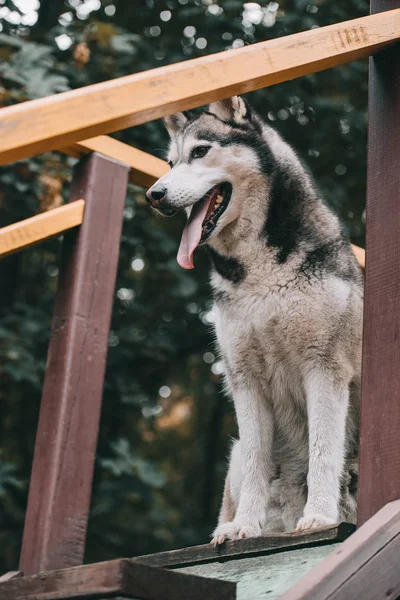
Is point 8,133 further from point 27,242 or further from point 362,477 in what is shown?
point 27,242

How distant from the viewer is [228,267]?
3498mm

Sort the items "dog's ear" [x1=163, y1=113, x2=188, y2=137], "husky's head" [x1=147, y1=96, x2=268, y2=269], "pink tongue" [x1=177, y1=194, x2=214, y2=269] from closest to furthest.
A: "pink tongue" [x1=177, y1=194, x2=214, y2=269], "husky's head" [x1=147, y1=96, x2=268, y2=269], "dog's ear" [x1=163, y1=113, x2=188, y2=137]

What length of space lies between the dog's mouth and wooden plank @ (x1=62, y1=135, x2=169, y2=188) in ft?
1.47

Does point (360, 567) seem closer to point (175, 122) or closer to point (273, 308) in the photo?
point (273, 308)

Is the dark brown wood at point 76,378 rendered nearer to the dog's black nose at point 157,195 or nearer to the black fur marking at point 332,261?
the dog's black nose at point 157,195

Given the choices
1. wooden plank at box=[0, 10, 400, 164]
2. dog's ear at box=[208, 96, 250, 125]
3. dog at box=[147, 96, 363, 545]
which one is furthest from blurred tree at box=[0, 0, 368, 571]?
wooden plank at box=[0, 10, 400, 164]

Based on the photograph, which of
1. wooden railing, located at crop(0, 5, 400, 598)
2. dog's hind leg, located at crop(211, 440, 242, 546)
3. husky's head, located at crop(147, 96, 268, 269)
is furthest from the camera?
dog's hind leg, located at crop(211, 440, 242, 546)

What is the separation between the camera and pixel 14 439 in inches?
306

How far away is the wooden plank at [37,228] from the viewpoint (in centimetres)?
329

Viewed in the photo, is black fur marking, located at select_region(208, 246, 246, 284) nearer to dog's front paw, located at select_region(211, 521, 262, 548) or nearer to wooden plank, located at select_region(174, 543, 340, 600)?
dog's front paw, located at select_region(211, 521, 262, 548)

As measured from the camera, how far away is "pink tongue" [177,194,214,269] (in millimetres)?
3148

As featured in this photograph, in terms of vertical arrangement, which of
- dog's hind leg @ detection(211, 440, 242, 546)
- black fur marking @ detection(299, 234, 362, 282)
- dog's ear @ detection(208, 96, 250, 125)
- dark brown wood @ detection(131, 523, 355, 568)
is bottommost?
dark brown wood @ detection(131, 523, 355, 568)

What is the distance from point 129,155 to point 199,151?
1.22 feet

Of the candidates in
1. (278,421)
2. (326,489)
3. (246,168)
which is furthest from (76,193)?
(326,489)
